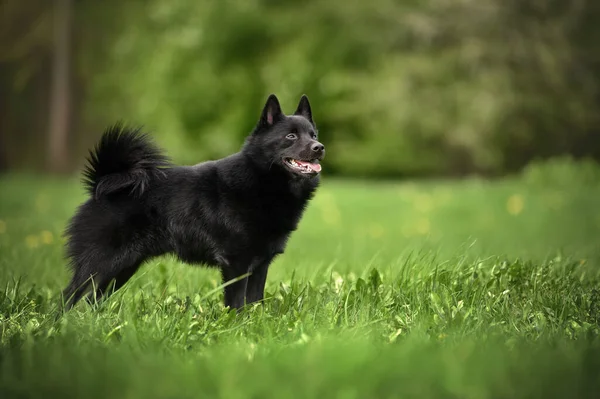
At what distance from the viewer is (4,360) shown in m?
2.63

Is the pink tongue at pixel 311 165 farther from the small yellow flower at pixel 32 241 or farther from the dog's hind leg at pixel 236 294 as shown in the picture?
the small yellow flower at pixel 32 241

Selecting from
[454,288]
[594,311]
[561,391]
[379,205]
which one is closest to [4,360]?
[561,391]

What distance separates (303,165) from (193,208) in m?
0.71

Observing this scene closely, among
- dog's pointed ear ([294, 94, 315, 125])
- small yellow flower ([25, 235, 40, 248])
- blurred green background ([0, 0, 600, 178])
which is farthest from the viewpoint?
blurred green background ([0, 0, 600, 178])

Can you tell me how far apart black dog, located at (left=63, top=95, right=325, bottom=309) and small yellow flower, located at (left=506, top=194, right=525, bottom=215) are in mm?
7212

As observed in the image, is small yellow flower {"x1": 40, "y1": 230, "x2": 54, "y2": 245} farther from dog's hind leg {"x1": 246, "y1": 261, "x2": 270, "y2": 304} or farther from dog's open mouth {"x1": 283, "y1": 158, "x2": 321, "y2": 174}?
dog's open mouth {"x1": 283, "y1": 158, "x2": 321, "y2": 174}

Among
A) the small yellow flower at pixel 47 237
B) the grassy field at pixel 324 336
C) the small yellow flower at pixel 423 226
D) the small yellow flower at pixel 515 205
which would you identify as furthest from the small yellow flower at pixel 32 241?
the small yellow flower at pixel 515 205

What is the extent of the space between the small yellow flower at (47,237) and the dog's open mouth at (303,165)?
14.2 ft

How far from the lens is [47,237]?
303 inches

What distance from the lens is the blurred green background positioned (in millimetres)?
17938

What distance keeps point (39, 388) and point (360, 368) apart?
1219 millimetres

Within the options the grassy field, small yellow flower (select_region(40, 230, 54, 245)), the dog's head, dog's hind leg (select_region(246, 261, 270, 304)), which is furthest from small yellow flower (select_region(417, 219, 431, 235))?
dog's hind leg (select_region(246, 261, 270, 304))

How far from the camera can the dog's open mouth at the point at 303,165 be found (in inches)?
156

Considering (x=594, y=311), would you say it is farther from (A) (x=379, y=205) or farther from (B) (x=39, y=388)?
(A) (x=379, y=205)
